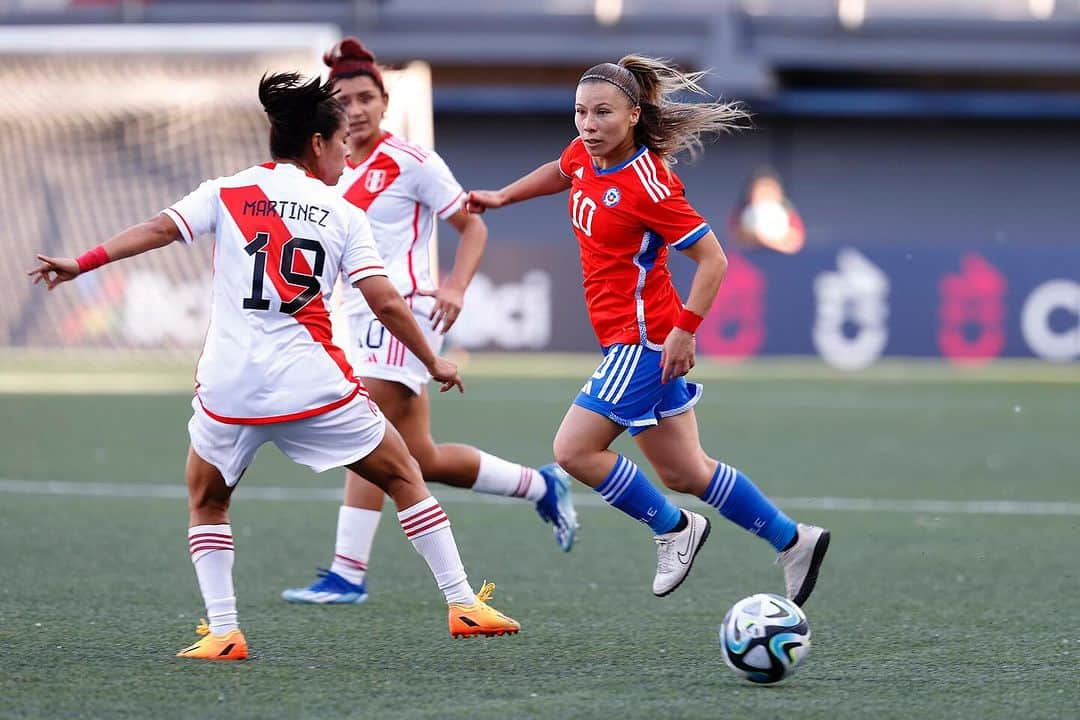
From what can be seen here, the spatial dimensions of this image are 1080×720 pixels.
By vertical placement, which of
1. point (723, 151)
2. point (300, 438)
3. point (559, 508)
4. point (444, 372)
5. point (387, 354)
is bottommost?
point (723, 151)

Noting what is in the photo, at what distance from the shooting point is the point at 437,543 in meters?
4.97

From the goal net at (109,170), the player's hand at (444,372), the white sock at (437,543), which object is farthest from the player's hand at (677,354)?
the goal net at (109,170)

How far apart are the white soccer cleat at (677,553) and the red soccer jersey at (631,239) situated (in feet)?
2.08

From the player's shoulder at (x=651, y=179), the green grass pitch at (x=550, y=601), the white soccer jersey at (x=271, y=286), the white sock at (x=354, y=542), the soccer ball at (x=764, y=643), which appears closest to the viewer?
the green grass pitch at (x=550, y=601)

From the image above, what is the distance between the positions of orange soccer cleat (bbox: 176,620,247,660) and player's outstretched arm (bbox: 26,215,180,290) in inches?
44.7

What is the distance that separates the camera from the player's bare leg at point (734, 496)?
17.4 ft

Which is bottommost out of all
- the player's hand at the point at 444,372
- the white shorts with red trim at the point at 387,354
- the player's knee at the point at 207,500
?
the player's knee at the point at 207,500

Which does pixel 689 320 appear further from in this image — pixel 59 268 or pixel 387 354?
pixel 59 268

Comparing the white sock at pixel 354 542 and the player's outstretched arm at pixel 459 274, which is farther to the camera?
the white sock at pixel 354 542

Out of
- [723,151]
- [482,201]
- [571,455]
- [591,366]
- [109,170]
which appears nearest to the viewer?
[571,455]

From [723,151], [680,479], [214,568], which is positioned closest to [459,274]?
[680,479]

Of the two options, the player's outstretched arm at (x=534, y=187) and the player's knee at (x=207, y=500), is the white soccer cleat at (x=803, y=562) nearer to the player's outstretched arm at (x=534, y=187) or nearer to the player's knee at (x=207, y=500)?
Result: the player's outstretched arm at (x=534, y=187)

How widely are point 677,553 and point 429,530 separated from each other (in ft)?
2.89

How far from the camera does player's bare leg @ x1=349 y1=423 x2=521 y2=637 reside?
4.90 m
